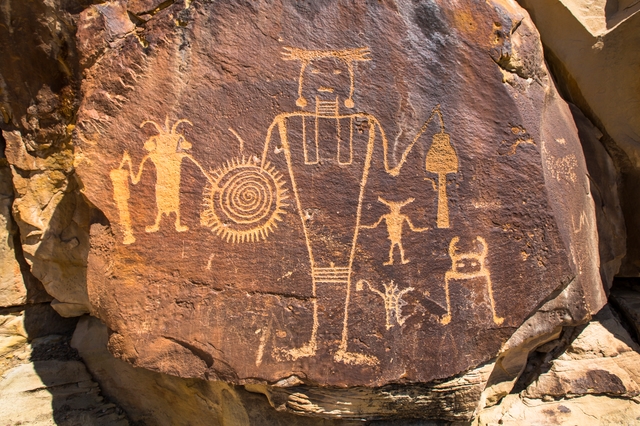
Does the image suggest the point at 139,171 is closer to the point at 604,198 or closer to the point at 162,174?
the point at 162,174

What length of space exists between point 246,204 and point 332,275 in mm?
546

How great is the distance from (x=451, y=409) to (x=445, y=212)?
3.35 ft

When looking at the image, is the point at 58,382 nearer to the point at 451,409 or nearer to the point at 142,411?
the point at 142,411

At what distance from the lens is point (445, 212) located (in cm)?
245

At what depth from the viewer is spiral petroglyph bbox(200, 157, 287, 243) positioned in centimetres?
245

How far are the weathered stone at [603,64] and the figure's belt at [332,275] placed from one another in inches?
83.8

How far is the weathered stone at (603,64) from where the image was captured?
3.32 meters

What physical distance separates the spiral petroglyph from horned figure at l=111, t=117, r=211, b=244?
14 cm

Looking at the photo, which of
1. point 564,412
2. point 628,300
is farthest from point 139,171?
point 628,300

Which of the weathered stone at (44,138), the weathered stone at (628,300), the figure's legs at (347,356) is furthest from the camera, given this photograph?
the weathered stone at (628,300)

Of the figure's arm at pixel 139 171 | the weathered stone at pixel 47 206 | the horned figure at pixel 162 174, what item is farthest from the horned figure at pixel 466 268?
the weathered stone at pixel 47 206

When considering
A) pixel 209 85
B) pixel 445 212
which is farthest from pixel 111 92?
pixel 445 212

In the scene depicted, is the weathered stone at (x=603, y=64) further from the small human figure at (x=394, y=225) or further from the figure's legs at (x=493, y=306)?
the small human figure at (x=394, y=225)

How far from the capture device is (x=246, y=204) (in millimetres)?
2455
